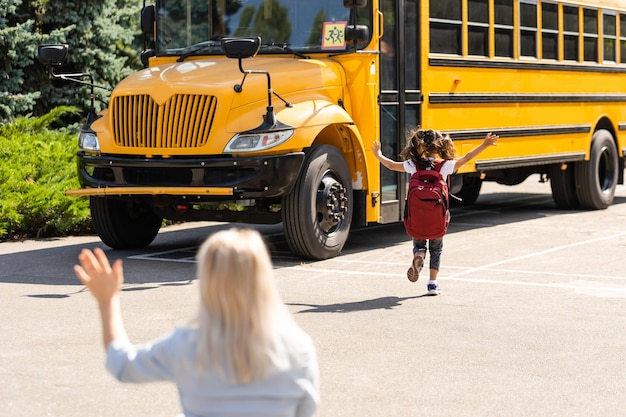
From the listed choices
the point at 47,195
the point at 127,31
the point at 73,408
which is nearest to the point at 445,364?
the point at 73,408

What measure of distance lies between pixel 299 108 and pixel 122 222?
201 cm

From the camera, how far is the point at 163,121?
31.0 ft

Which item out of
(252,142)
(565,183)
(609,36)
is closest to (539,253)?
(252,142)

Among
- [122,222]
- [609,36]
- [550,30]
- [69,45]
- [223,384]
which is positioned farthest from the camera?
[69,45]

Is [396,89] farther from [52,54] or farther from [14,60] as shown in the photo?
[14,60]

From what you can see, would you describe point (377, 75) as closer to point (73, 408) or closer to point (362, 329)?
point (362, 329)

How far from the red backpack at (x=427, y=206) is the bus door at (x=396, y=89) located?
2193mm

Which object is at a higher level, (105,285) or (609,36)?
(609,36)

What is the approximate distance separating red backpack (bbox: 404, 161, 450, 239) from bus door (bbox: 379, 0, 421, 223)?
86.3 inches

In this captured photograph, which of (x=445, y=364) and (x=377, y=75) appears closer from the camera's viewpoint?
(x=445, y=364)

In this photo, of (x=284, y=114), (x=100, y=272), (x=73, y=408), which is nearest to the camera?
(x=100, y=272)

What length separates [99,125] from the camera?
9.88 metres

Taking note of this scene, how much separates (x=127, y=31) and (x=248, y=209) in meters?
8.05

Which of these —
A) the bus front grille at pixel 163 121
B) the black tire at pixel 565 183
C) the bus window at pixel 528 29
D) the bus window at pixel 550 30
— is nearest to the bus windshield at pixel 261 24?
the bus front grille at pixel 163 121
